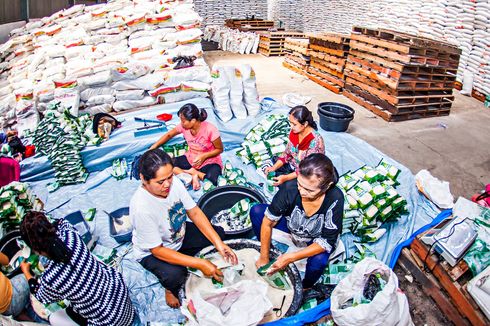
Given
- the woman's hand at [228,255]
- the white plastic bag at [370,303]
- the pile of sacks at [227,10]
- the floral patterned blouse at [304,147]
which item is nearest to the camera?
the white plastic bag at [370,303]

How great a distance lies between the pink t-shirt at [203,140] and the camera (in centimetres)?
357

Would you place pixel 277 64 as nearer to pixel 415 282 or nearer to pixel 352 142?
pixel 352 142

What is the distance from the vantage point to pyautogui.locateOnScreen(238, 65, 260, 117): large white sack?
4.96m

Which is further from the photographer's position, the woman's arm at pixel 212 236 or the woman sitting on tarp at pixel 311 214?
the woman's arm at pixel 212 236

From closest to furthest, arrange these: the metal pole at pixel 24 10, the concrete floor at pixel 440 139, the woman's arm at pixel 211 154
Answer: the woman's arm at pixel 211 154 → the concrete floor at pixel 440 139 → the metal pole at pixel 24 10

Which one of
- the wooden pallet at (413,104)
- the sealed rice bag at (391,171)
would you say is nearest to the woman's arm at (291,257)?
the sealed rice bag at (391,171)

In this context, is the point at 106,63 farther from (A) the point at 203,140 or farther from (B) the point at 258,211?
Result: (B) the point at 258,211

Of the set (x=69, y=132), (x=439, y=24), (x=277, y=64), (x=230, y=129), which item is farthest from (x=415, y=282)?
(x=277, y=64)

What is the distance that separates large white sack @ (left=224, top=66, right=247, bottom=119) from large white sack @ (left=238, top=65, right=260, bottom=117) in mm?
79

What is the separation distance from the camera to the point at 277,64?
34.7 feet

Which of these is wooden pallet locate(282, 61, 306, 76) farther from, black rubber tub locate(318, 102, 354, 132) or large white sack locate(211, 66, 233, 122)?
large white sack locate(211, 66, 233, 122)

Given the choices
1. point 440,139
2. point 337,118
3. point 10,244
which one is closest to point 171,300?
point 10,244

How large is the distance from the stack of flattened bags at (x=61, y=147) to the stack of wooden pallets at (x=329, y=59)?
5.78 metres

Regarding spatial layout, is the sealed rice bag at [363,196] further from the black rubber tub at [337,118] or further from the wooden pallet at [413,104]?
the wooden pallet at [413,104]
